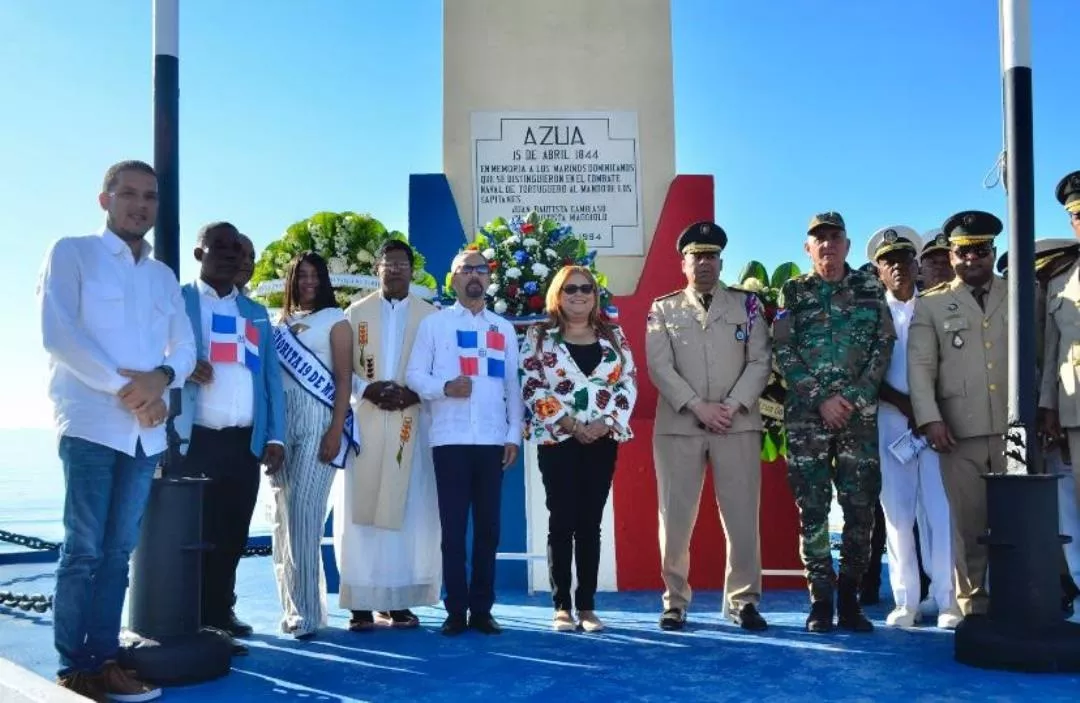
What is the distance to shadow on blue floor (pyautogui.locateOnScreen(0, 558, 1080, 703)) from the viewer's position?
10.9ft

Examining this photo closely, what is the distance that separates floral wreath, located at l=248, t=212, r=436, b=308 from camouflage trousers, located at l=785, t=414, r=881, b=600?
2336mm

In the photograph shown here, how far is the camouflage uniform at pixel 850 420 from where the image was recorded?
4508mm

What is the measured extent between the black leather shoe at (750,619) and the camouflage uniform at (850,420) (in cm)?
28

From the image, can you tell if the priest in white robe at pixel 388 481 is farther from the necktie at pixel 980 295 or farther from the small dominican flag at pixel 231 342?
the necktie at pixel 980 295

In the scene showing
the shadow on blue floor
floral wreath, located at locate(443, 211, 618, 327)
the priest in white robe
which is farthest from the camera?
floral wreath, located at locate(443, 211, 618, 327)

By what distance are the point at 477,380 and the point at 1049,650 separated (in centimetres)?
248

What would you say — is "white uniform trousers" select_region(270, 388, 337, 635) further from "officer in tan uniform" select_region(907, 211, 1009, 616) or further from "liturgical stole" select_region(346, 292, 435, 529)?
"officer in tan uniform" select_region(907, 211, 1009, 616)

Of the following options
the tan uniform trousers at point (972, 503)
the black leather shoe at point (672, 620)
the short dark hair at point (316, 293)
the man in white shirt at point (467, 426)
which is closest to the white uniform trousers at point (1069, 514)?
the tan uniform trousers at point (972, 503)

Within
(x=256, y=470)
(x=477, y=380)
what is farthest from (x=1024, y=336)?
(x=256, y=470)

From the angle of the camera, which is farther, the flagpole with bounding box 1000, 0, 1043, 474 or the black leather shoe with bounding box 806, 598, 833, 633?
the black leather shoe with bounding box 806, 598, 833, 633

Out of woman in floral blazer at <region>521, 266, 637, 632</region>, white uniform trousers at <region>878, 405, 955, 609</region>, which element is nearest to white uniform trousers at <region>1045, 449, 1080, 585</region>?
white uniform trousers at <region>878, 405, 955, 609</region>

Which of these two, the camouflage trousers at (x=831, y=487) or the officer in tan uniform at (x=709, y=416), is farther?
the officer in tan uniform at (x=709, y=416)

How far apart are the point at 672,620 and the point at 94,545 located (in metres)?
2.48

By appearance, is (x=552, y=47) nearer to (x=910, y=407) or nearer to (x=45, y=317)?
(x=910, y=407)
